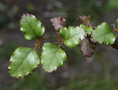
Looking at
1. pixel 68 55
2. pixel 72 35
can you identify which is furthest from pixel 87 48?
pixel 68 55

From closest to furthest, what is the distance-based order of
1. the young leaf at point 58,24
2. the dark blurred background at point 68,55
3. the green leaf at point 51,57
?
1. the green leaf at point 51,57
2. the young leaf at point 58,24
3. the dark blurred background at point 68,55

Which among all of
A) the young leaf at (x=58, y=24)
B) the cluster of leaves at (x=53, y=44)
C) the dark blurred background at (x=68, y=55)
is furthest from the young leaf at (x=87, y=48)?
the dark blurred background at (x=68, y=55)

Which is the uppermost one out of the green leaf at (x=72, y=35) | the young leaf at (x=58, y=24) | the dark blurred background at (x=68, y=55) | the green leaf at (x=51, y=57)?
the dark blurred background at (x=68, y=55)

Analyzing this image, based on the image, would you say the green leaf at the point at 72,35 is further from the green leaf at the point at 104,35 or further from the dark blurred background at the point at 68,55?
the dark blurred background at the point at 68,55

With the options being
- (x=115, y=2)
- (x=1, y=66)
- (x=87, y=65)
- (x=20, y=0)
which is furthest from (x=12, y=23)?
(x=115, y=2)

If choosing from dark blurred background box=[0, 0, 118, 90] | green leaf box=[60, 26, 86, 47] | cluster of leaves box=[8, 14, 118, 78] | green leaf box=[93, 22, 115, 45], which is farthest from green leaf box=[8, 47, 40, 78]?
dark blurred background box=[0, 0, 118, 90]

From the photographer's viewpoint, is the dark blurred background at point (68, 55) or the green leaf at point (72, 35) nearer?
the green leaf at point (72, 35)

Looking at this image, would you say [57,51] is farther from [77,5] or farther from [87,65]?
[77,5]

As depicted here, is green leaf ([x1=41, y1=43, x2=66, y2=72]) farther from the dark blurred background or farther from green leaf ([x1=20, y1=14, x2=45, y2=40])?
the dark blurred background
